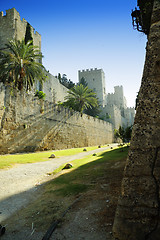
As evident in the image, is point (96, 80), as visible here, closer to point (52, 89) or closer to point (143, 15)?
point (52, 89)

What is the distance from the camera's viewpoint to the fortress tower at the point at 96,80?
48.4 metres

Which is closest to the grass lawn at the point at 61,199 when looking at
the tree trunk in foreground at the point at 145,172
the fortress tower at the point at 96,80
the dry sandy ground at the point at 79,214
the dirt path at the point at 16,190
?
the dry sandy ground at the point at 79,214

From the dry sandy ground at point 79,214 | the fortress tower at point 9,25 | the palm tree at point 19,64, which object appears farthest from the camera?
the fortress tower at point 9,25

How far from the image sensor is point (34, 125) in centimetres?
1205

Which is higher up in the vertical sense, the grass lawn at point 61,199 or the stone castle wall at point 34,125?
the stone castle wall at point 34,125

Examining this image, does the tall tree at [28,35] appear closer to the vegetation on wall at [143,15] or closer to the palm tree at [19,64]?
the palm tree at [19,64]

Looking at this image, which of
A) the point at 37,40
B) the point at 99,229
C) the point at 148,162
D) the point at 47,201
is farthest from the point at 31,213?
the point at 37,40

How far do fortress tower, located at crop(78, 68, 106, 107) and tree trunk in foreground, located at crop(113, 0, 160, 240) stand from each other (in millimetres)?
46536

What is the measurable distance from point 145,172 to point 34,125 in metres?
11.2

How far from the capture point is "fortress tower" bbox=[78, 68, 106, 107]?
48384 millimetres

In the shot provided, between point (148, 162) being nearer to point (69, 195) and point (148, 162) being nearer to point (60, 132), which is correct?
point (69, 195)

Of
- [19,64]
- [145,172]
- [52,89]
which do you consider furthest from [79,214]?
[52,89]

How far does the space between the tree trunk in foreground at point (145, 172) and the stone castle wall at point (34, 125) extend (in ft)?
31.1

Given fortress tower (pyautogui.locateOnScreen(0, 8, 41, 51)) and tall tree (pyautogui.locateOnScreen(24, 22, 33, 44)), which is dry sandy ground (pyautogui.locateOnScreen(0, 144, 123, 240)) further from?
tall tree (pyautogui.locateOnScreen(24, 22, 33, 44))
